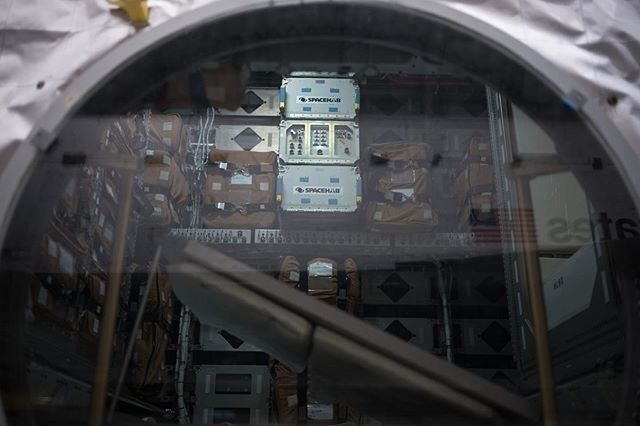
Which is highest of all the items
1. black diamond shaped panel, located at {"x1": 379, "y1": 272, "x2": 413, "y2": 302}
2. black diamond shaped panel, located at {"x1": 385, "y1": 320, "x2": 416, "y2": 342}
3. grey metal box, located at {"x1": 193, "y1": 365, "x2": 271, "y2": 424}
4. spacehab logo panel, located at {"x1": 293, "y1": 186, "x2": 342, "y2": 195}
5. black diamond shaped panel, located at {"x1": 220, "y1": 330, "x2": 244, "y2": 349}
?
spacehab logo panel, located at {"x1": 293, "y1": 186, "x2": 342, "y2": 195}

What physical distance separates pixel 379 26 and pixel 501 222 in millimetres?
1245

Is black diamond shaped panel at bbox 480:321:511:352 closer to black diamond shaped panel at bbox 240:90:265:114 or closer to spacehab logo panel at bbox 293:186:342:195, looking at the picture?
spacehab logo panel at bbox 293:186:342:195

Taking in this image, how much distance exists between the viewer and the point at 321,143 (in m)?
4.89

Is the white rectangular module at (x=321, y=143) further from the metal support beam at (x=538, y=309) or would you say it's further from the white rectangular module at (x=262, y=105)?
the metal support beam at (x=538, y=309)

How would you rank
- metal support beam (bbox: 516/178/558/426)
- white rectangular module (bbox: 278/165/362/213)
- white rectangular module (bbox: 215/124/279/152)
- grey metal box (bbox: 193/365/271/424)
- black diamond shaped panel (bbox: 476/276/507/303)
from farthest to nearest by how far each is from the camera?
white rectangular module (bbox: 215/124/279/152) < white rectangular module (bbox: 278/165/362/213) < black diamond shaped panel (bbox: 476/276/507/303) < grey metal box (bbox: 193/365/271/424) < metal support beam (bbox: 516/178/558/426)

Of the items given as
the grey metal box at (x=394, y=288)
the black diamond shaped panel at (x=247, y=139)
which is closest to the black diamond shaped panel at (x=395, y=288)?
the grey metal box at (x=394, y=288)

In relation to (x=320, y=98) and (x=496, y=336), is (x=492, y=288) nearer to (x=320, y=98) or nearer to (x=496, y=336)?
(x=496, y=336)

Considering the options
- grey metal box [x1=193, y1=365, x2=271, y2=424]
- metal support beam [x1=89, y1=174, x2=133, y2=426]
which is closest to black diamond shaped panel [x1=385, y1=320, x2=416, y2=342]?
grey metal box [x1=193, y1=365, x2=271, y2=424]

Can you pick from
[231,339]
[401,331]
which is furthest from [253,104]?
[401,331]

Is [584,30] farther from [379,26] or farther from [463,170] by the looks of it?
[463,170]

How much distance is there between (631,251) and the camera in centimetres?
196

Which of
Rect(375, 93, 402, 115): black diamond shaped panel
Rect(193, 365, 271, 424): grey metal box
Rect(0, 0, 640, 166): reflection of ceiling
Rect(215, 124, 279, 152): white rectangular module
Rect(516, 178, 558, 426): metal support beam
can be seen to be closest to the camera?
Rect(0, 0, 640, 166): reflection of ceiling

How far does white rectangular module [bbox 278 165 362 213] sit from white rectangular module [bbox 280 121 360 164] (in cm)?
7

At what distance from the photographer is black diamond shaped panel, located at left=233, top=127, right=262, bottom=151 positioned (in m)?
4.82
